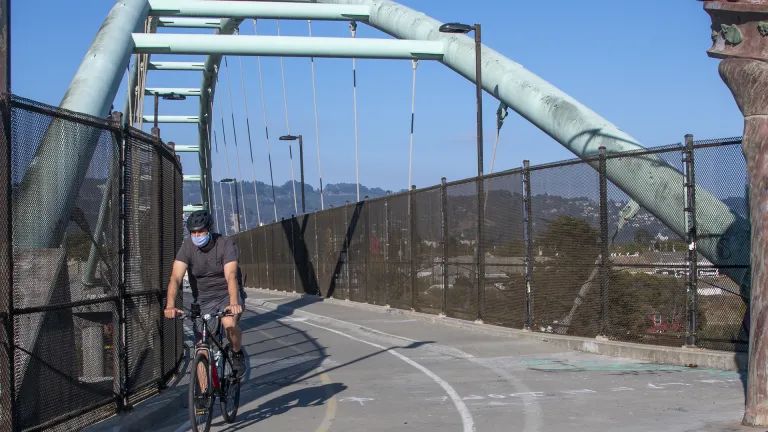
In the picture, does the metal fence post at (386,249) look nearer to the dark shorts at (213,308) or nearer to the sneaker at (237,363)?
the sneaker at (237,363)

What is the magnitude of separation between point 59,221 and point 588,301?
28.5ft

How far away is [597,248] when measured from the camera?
14125 mm

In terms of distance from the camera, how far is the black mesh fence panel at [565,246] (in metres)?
14.3

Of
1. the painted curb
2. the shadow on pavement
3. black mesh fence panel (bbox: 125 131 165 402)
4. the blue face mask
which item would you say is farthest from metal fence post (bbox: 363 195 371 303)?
the blue face mask

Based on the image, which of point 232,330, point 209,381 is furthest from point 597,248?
point 209,381

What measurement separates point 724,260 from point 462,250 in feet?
25.9

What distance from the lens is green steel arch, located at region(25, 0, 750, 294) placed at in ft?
49.6

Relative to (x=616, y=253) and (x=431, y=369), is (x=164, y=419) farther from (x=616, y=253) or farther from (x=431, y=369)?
(x=616, y=253)

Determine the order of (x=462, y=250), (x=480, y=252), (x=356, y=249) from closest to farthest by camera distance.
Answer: (x=480, y=252)
(x=462, y=250)
(x=356, y=249)

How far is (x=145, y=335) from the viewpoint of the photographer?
10.2m

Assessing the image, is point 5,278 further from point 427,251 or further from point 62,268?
point 427,251

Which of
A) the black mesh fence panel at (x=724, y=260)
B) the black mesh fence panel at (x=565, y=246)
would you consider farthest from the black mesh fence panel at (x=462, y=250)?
the black mesh fence panel at (x=724, y=260)

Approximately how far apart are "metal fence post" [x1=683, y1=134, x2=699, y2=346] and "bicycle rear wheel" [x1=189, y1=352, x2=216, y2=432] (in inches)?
271

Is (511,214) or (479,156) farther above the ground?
(479,156)
